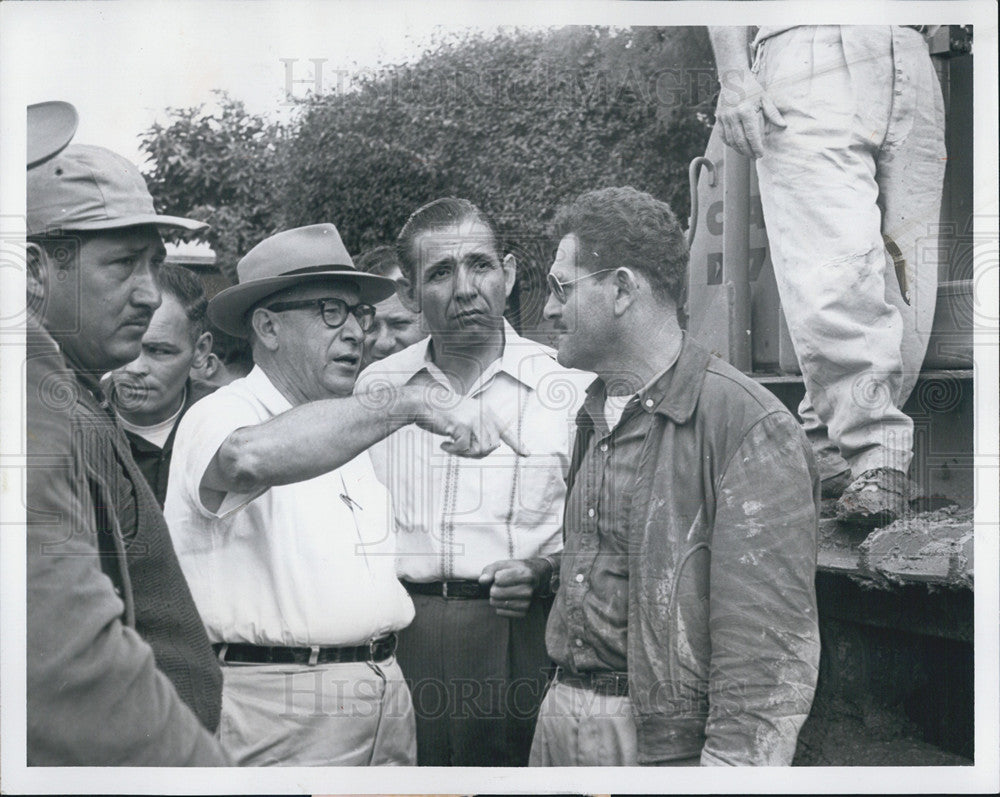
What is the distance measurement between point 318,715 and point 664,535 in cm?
147

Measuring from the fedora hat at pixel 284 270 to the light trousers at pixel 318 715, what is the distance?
1.31 meters

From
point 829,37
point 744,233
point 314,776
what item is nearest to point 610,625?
point 314,776

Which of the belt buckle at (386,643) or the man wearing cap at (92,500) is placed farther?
the belt buckle at (386,643)

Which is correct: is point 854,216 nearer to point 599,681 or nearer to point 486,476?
point 486,476

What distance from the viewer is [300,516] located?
14.9ft

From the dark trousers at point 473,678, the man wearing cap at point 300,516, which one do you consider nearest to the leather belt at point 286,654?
the man wearing cap at point 300,516

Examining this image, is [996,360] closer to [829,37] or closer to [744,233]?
[744,233]

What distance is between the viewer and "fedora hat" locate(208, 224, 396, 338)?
4.60 m

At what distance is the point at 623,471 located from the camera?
454 centimetres

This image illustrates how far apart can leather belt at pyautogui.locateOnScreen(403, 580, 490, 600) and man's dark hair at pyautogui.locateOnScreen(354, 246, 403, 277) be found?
3.92 feet

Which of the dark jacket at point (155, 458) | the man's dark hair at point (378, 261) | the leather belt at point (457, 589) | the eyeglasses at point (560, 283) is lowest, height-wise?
the leather belt at point (457, 589)

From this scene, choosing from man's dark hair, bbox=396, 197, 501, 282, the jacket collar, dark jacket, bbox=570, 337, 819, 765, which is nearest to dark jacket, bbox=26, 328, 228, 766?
man's dark hair, bbox=396, 197, 501, 282

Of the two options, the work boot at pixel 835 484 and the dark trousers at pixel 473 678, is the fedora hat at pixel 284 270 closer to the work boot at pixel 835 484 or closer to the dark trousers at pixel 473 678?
the dark trousers at pixel 473 678

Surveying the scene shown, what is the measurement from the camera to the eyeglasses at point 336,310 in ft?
15.1
